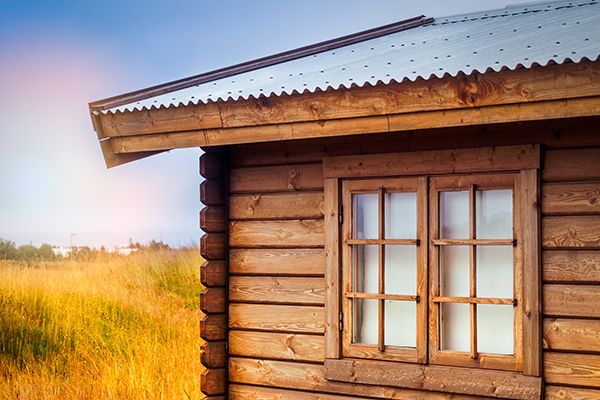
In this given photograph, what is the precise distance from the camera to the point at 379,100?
5.47m

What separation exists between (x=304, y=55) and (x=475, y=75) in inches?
128

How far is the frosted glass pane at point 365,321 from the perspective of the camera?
19.9 feet

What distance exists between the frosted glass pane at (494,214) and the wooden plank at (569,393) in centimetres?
103

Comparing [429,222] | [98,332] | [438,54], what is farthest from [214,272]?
[98,332]

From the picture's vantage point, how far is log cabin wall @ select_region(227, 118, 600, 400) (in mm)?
5387

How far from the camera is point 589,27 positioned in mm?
6168

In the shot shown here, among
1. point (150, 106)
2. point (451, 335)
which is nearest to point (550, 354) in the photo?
point (451, 335)

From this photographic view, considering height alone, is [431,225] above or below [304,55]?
below

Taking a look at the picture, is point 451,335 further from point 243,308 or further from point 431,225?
point 243,308

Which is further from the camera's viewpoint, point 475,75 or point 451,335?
point 451,335

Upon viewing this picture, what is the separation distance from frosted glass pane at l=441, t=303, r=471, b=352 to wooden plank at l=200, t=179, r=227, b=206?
6.63 feet

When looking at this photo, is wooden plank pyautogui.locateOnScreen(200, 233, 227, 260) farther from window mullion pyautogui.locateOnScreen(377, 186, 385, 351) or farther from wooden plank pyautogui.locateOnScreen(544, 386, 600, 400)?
wooden plank pyautogui.locateOnScreen(544, 386, 600, 400)

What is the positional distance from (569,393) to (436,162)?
5.75 ft

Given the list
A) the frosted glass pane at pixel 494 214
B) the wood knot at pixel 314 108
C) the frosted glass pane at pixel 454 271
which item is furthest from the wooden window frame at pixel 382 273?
the wood knot at pixel 314 108
